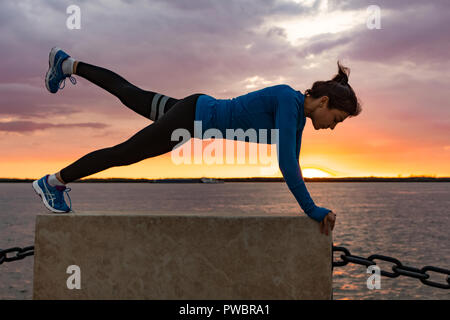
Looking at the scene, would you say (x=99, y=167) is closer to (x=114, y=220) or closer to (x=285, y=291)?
(x=114, y=220)

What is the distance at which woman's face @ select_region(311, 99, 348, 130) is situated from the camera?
298 cm

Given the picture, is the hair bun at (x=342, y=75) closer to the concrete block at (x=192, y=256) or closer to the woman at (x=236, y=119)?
the woman at (x=236, y=119)

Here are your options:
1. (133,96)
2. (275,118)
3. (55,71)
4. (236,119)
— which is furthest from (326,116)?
(55,71)

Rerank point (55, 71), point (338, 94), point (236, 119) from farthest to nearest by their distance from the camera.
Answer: point (55, 71) → point (236, 119) → point (338, 94)

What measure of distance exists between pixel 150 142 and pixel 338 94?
1.37 meters

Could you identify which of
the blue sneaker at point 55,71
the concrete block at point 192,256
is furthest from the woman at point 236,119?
the blue sneaker at point 55,71

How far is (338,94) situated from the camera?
295 cm

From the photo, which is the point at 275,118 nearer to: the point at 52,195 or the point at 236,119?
the point at 236,119

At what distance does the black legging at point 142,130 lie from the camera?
306cm

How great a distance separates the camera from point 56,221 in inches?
117

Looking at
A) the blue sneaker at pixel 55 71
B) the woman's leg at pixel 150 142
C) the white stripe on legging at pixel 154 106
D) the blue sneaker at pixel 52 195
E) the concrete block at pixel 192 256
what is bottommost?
the concrete block at pixel 192 256

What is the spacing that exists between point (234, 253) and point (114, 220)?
2.78ft

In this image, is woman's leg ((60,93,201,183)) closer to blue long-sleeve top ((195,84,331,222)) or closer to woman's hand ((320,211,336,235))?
blue long-sleeve top ((195,84,331,222))

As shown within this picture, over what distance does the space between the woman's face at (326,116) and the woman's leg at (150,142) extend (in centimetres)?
88
